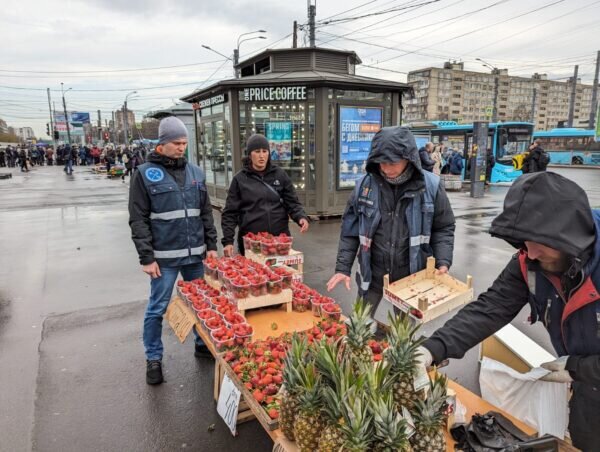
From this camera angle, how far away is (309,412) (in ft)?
5.64

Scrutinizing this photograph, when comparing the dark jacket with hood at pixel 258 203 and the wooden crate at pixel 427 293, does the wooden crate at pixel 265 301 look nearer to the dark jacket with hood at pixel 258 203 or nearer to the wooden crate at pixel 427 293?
the wooden crate at pixel 427 293

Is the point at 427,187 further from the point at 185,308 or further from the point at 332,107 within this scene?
the point at 332,107

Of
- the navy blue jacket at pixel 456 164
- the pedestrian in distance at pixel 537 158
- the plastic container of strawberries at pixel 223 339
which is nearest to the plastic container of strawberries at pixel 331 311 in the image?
the plastic container of strawberries at pixel 223 339

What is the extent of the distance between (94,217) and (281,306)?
35.3ft

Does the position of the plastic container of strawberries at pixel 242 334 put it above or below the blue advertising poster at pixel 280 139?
below

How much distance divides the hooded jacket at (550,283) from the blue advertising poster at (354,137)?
9.21 meters

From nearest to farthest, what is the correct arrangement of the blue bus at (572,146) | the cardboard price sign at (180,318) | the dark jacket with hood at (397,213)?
the dark jacket with hood at (397,213) < the cardboard price sign at (180,318) < the blue bus at (572,146)

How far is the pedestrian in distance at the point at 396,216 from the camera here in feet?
9.39

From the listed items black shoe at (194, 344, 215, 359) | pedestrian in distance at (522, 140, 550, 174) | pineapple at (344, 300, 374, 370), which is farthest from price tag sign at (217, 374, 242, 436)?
pedestrian in distance at (522, 140, 550, 174)

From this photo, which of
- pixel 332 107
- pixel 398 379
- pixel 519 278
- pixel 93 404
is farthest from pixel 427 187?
pixel 332 107

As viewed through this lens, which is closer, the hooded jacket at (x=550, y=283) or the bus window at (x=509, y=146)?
the hooded jacket at (x=550, y=283)

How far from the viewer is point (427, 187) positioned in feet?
9.89

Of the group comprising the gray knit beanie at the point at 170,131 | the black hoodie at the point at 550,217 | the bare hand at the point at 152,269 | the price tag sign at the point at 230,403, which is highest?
the gray knit beanie at the point at 170,131

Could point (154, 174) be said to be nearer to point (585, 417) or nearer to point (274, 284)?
point (274, 284)
